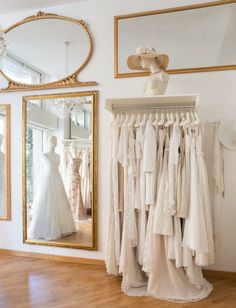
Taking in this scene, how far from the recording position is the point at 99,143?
3.14m

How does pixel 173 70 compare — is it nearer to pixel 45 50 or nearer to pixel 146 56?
pixel 146 56

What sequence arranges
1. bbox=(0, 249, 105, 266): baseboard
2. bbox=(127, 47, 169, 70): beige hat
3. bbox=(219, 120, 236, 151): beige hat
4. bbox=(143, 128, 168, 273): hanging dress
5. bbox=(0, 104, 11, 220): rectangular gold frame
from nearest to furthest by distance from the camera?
bbox=(143, 128, 168, 273): hanging dress, bbox=(127, 47, 169, 70): beige hat, bbox=(219, 120, 236, 151): beige hat, bbox=(0, 249, 105, 266): baseboard, bbox=(0, 104, 11, 220): rectangular gold frame

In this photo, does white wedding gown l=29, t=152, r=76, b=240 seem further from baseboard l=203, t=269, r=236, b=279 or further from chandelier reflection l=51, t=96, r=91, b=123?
baseboard l=203, t=269, r=236, b=279

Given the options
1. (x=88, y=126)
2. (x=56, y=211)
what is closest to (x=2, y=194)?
(x=56, y=211)

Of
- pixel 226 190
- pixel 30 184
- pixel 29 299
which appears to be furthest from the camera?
pixel 30 184

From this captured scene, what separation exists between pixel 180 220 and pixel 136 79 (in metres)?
1.50

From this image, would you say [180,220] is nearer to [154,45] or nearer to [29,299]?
[29,299]

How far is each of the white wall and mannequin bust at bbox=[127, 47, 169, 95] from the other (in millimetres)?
326

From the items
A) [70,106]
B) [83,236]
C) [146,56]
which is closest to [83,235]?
[83,236]

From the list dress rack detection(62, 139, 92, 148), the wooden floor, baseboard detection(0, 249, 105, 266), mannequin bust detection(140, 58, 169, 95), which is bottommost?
the wooden floor

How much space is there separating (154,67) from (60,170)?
148 cm

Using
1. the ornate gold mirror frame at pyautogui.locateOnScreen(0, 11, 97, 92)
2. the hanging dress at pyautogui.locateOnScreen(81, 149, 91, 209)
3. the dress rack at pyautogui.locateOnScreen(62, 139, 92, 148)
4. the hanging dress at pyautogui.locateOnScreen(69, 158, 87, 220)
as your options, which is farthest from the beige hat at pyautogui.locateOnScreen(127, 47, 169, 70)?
the hanging dress at pyautogui.locateOnScreen(69, 158, 87, 220)

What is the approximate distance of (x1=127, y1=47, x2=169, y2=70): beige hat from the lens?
8.50 feet

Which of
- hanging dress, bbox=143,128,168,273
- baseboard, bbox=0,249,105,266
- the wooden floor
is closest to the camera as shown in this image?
the wooden floor
